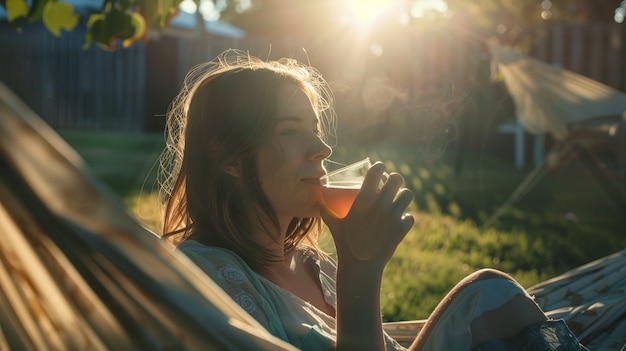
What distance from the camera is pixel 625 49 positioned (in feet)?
33.2

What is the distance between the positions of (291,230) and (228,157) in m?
0.37

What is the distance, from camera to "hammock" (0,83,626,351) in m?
1.00

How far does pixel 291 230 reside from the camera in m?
2.35

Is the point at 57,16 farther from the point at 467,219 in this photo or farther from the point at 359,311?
the point at 467,219

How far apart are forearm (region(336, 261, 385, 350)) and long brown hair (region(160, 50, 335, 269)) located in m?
0.51

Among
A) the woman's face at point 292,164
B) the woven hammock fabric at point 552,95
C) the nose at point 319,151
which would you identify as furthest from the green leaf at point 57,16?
the woven hammock fabric at point 552,95

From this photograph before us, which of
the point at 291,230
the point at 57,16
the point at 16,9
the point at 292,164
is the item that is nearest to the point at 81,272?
the point at 292,164

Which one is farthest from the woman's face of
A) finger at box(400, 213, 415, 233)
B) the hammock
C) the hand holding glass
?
the hammock

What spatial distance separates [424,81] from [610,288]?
6.53m

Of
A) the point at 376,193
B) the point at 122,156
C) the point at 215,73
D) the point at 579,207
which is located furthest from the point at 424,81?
the point at 376,193

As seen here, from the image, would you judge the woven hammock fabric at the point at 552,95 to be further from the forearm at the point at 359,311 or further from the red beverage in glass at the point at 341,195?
the forearm at the point at 359,311

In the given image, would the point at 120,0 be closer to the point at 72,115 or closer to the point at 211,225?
the point at 211,225

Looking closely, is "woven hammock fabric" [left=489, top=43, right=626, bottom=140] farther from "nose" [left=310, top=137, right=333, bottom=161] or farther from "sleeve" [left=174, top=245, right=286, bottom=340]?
"sleeve" [left=174, top=245, right=286, bottom=340]

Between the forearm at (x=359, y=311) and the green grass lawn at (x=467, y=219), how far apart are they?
5.23ft
